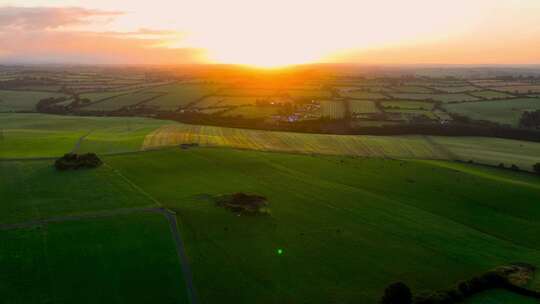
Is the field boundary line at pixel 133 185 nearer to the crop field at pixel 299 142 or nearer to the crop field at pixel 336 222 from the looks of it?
the crop field at pixel 336 222

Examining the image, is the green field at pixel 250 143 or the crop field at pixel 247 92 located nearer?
the green field at pixel 250 143

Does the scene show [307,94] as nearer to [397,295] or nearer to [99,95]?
[99,95]

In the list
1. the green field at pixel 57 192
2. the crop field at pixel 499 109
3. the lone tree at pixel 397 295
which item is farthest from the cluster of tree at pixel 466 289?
the crop field at pixel 499 109

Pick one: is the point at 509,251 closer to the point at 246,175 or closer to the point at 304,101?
the point at 246,175

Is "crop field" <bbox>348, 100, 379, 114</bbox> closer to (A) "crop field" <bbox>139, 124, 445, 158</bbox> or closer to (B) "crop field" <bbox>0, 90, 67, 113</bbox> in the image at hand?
(A) "crop field" <bbox>139, 124, 445, 158</bbox>

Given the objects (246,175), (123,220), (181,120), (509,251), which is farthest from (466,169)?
(181,120)

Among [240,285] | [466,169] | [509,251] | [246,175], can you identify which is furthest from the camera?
[466,169]

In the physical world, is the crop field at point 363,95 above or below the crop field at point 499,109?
above
